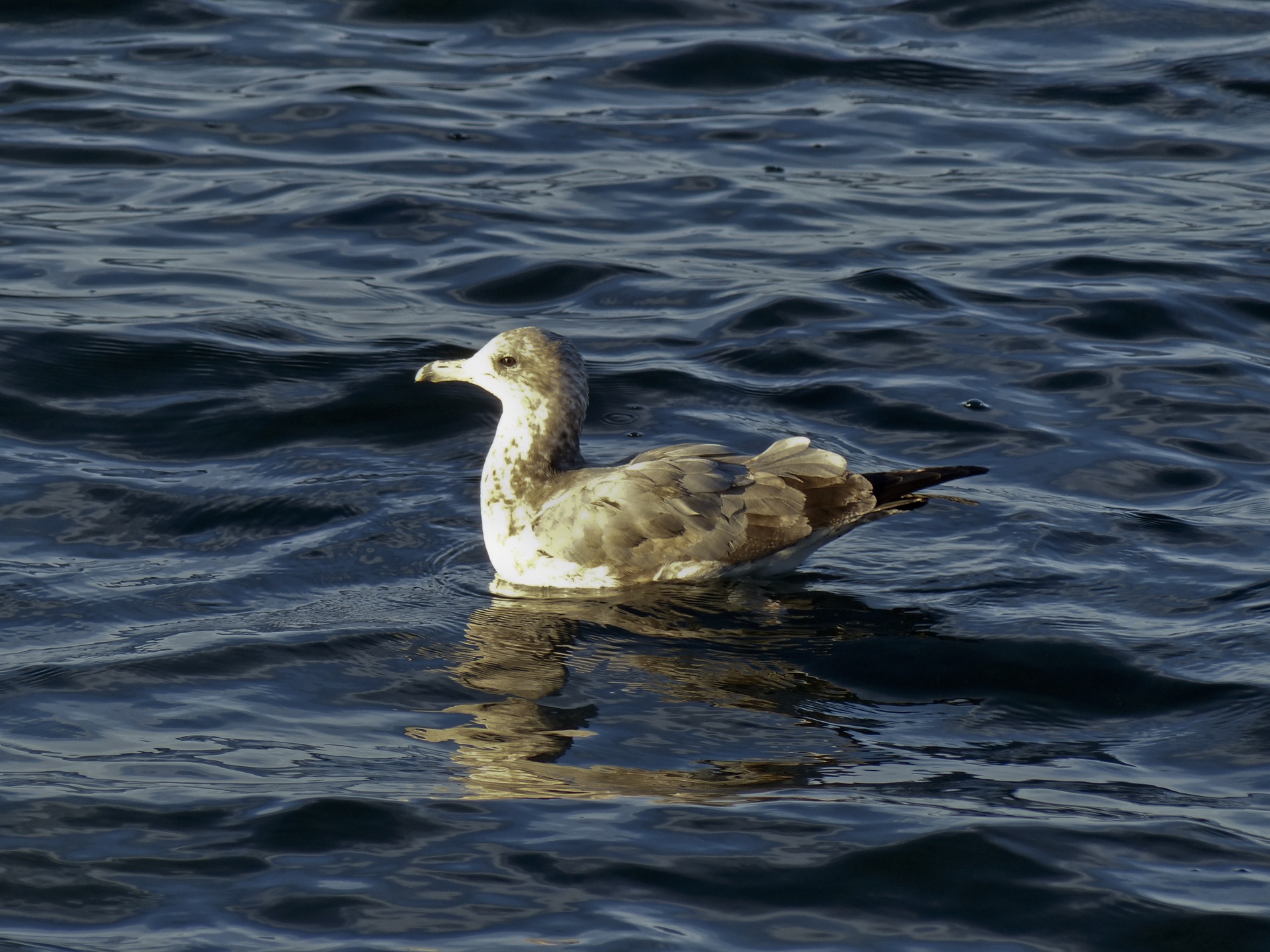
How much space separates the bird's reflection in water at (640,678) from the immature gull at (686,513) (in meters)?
0.13

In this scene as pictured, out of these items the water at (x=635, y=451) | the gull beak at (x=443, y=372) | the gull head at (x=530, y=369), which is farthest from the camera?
the gull beak at (x=443, y=372)

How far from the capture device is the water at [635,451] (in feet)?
17.0

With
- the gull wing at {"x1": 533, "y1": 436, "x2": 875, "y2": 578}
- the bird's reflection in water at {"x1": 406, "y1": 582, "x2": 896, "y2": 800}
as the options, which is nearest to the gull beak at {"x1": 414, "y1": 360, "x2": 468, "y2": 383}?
the gull wing at {"x1": 533, "y1": 436, "x2": 875, "y2": 578}

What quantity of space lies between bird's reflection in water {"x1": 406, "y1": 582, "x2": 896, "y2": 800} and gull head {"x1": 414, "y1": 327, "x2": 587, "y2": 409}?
0.93m

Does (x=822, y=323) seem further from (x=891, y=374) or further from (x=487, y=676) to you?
(x=487, y=676)

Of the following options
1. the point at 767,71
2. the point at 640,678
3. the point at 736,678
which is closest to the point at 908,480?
the point at 736,678

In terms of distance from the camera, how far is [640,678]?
643 cm

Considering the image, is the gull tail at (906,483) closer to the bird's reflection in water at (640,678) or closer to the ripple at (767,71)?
the bird's reflection in water at (640,678)

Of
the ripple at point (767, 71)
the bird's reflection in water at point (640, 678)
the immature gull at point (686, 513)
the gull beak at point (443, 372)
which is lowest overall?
the bird's reflection in water at point (640, 678)

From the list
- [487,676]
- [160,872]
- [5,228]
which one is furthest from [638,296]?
[160,872]

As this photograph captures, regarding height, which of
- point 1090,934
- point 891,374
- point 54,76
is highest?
point 54,76

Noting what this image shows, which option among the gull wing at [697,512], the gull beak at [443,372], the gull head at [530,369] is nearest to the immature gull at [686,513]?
the gull wing at [697,512]

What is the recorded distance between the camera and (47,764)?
18.8 ft

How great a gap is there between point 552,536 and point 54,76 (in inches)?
347
